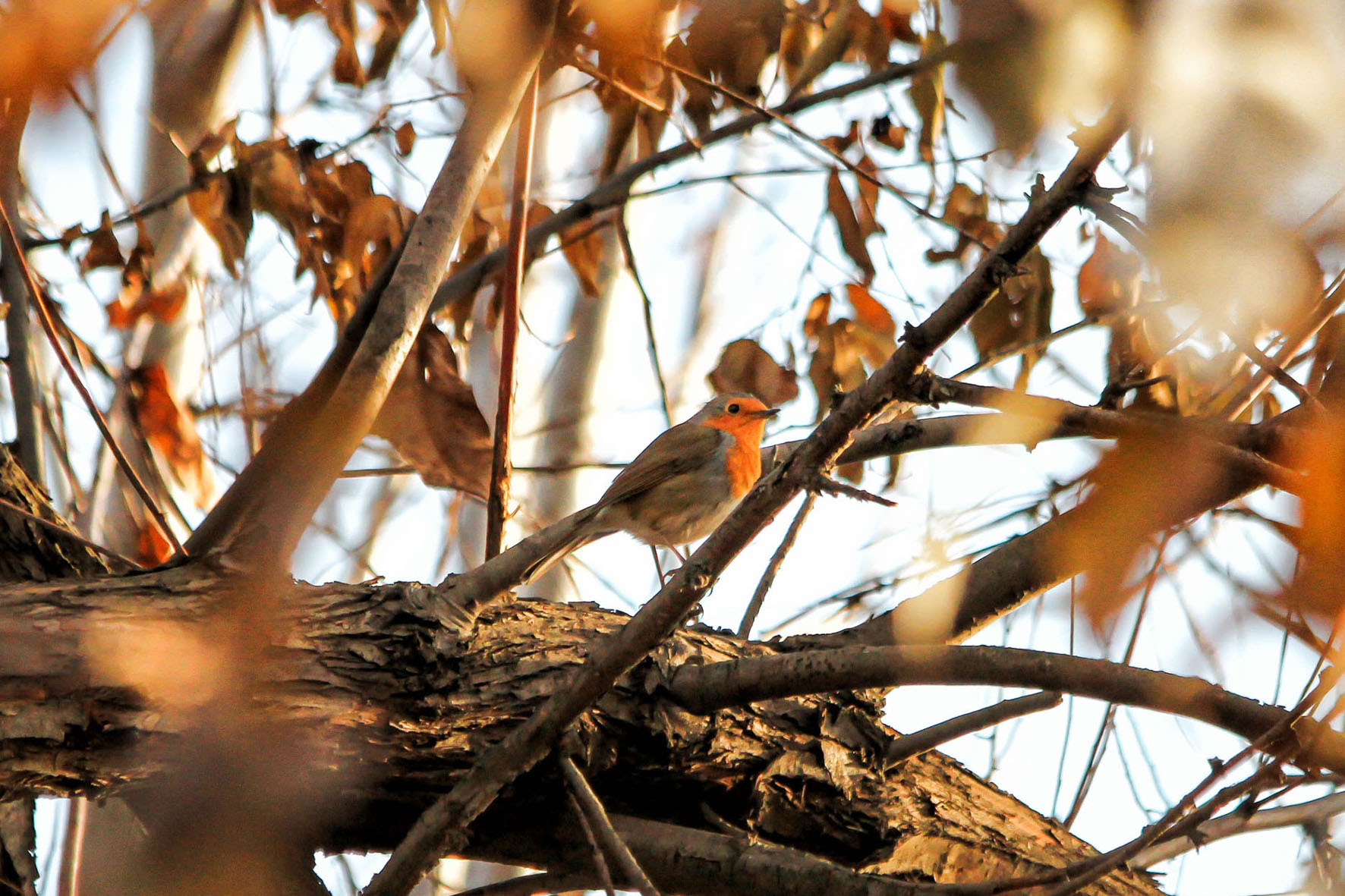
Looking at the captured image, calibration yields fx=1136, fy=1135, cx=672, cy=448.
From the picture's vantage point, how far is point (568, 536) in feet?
12.2

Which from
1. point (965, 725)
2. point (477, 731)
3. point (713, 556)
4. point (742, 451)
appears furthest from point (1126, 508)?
point (742, 451)

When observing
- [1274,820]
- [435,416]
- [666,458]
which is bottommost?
[1274,820]

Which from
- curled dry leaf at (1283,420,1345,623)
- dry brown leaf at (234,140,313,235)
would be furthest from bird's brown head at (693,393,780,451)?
curled dry leaf at (1283,420,1345,623)

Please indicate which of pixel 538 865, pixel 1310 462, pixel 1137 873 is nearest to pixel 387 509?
pixel 538 865

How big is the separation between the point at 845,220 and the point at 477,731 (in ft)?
7.00

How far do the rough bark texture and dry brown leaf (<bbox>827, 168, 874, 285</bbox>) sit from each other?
1.52 meters

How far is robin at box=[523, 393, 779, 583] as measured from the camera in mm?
5289

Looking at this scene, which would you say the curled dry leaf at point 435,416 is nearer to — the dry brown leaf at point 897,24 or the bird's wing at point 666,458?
the bird's wing at point 666,458

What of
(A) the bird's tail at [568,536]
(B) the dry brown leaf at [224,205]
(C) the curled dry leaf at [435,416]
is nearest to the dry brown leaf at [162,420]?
(B) the dry brown leaf at [224,205]

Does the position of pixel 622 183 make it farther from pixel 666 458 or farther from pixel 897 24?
pixel 666 458

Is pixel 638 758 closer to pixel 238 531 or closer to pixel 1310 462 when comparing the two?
pixel 238 531

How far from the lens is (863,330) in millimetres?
4160

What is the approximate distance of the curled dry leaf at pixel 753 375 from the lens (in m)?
3.74

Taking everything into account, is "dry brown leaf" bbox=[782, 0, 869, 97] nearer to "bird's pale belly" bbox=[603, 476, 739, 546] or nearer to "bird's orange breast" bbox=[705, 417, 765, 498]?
"bird's orange breast" bbox=[705, 417, 765, 498]
